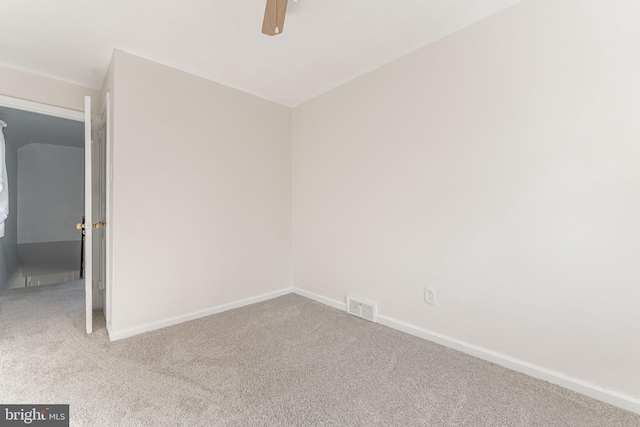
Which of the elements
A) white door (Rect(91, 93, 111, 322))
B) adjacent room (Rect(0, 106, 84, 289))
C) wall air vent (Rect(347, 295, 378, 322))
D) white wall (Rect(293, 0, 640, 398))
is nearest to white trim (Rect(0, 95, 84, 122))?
white door (Rect(91, 93, 111, 322))

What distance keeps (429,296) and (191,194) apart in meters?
2.20

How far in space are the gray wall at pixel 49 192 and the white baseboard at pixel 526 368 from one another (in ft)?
22.1

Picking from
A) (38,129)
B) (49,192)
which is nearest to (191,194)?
(38,129)

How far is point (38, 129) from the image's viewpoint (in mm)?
4215

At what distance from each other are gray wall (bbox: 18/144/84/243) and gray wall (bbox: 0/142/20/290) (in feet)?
0.67

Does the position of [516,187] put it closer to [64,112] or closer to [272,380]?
[272,380]

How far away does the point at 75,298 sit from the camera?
307 cm

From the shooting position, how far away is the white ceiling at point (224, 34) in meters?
1.74

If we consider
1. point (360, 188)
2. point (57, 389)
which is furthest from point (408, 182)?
point (57, 389)

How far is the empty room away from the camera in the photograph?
1.42m

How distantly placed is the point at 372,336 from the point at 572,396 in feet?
3.84

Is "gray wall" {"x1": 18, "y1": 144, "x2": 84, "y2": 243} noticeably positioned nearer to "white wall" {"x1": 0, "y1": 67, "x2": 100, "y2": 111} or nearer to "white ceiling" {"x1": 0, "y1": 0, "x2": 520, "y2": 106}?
"white wall" {"x1": 0, "y1": 67, "x2": 100, "y2": 111}

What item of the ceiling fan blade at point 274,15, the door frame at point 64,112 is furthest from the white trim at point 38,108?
the ceiling fan blade at point 274,15

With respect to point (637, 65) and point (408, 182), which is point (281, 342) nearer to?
point (408, 182)
